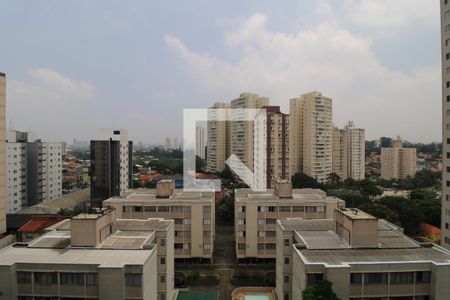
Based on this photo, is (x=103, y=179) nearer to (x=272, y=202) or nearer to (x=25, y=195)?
(x=25, y=195)

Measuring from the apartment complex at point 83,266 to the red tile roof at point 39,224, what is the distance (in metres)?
7.82

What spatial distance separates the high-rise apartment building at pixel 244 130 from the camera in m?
31.7

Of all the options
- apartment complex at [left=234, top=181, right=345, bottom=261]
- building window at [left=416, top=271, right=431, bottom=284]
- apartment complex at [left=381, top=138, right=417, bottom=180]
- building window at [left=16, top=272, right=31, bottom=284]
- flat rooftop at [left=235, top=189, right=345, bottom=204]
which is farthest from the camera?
apartment complex at [left=381, top=138, right=417, bottom=180]

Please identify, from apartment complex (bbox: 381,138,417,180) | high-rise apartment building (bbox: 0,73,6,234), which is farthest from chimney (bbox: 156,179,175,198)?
apartment complex (bbox: 381,138,417,180)

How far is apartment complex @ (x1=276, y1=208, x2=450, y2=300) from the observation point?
7.67 m

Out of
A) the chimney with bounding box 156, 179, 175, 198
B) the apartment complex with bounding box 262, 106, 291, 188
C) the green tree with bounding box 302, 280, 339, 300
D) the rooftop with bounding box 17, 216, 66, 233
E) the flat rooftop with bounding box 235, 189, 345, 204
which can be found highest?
the apartment complex with bounding box 262, 106, 291, 188

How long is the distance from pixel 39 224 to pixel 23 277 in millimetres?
9861

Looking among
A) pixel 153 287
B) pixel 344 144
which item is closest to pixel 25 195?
pixel 153 287

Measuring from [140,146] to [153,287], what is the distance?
104941mm

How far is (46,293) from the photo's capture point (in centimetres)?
780

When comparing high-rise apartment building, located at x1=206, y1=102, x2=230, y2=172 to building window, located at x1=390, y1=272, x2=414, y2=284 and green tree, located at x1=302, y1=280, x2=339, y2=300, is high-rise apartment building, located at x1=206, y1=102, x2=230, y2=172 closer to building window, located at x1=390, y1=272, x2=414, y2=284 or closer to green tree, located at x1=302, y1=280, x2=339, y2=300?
building window, located at x1=390, y1=272, x2=414, y2=284

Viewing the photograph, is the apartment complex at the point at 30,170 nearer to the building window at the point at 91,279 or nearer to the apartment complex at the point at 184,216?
the apartment complex at the point at 184,216

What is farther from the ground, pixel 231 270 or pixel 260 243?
pixel 260 243

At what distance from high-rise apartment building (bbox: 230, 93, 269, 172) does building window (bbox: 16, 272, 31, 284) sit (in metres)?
23.8
